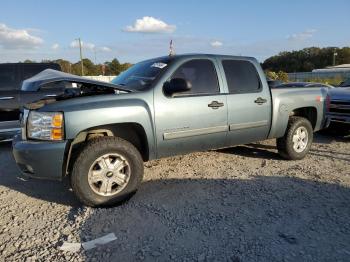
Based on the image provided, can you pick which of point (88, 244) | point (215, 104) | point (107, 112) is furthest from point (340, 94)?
point (88, 244)

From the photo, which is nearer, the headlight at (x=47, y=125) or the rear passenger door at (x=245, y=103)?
the headlight at (x=47, y=125)

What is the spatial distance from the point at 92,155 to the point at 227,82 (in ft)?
7.69

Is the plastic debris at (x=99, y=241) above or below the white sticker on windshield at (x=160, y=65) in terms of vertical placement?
below

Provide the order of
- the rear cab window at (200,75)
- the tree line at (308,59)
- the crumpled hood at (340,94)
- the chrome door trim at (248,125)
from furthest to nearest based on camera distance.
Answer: the tree line at (308,59) < the crumpled hood at (340,94) < the chrome door trim at (248,125) < the rear cab window at (200,75)

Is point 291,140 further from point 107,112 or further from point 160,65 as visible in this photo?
point 107,112

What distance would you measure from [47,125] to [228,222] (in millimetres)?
2251

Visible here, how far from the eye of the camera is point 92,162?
167 inches

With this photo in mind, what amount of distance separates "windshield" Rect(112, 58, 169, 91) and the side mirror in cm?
26

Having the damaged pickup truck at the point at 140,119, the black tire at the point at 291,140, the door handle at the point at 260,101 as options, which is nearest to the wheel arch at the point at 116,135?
the damaged pickup truck at the point at 140,119

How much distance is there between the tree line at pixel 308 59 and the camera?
9222cm

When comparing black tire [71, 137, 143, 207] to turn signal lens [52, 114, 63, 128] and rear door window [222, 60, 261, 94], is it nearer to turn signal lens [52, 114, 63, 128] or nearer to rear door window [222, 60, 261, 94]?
turn signal lens [52, 114, 63, 128]

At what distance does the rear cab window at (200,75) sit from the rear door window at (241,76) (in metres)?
0.26

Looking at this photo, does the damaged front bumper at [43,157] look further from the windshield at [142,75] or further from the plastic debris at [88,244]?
the windshield at [142,75]

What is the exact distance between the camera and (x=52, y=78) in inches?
166
